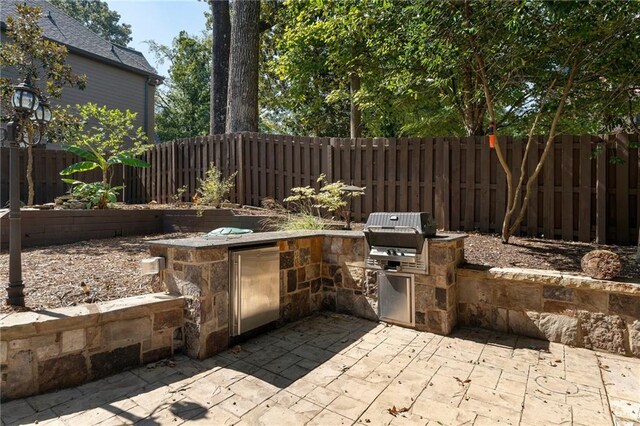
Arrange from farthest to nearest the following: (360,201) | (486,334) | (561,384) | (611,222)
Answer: (360,201) → (611,222) → (486,334) → (561,384)

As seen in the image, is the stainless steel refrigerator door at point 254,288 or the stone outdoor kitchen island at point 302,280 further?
the stainless steel refrigerator door at point 254,288

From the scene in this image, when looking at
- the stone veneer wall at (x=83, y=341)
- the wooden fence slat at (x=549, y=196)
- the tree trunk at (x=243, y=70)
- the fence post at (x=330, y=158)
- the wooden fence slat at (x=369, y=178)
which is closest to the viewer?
the stone veneer wall at (x=83, y=341)

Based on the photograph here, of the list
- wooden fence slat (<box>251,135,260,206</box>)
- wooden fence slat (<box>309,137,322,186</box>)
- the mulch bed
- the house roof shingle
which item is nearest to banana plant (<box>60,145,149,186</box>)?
the mulch bed

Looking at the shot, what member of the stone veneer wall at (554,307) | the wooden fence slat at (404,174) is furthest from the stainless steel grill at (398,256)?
the wooden fence slat at (404,174)

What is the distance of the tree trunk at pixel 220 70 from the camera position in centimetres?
1005

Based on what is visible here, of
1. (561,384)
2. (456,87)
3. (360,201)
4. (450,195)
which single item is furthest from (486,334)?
(456,87)

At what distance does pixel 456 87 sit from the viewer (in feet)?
21.9

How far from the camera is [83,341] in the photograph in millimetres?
2541

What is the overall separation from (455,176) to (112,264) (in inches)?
202

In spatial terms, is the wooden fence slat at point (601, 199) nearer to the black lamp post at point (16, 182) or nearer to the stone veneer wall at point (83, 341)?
the stone veneer wall at point (83, 341)

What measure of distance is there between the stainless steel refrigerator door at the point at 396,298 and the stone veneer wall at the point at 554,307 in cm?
57

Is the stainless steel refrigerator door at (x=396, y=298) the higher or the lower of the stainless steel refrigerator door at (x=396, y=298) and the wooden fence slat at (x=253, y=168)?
the lower

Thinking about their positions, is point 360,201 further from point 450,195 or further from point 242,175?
point 242,175

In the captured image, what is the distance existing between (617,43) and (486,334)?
11.3 ft
